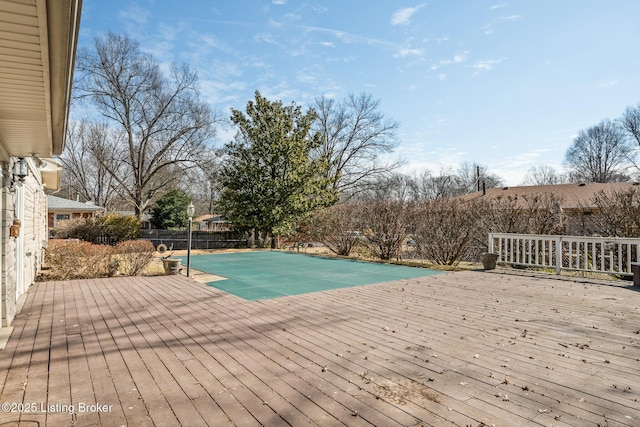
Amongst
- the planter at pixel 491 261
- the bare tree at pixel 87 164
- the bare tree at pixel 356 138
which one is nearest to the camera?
the planter at pixel 491 261

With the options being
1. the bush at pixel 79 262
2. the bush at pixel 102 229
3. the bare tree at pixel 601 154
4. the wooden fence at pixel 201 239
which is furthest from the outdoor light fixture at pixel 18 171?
the bare tree at pixel 601 154

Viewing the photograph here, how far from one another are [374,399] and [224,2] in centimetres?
1002

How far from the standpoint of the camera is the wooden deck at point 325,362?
7.04 feet

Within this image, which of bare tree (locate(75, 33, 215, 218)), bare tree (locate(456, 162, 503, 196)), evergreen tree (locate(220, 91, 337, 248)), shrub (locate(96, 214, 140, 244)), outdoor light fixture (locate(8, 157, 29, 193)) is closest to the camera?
outdoor light fixture (locate(8, 157, 29, 193))

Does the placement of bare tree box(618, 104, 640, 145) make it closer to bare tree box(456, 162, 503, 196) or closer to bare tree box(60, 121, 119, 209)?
bare tree box(456, 162, 503, 196)

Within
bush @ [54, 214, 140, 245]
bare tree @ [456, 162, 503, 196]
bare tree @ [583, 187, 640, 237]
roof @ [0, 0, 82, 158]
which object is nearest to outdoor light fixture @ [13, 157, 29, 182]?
roof @ [0, 0, 82, 158]

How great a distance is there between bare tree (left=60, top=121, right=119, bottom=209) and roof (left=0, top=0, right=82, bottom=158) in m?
24.1

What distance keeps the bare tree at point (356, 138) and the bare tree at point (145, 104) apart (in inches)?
366

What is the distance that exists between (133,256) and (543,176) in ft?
144

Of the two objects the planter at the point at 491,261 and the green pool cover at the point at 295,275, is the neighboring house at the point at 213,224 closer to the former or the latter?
the green pool cover at the point at 295,275

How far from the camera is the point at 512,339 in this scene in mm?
3541

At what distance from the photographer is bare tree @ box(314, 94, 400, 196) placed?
26188 millimetres

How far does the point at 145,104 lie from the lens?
20719 millimetres

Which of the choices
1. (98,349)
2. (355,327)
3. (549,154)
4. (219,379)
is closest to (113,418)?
(219,379)
